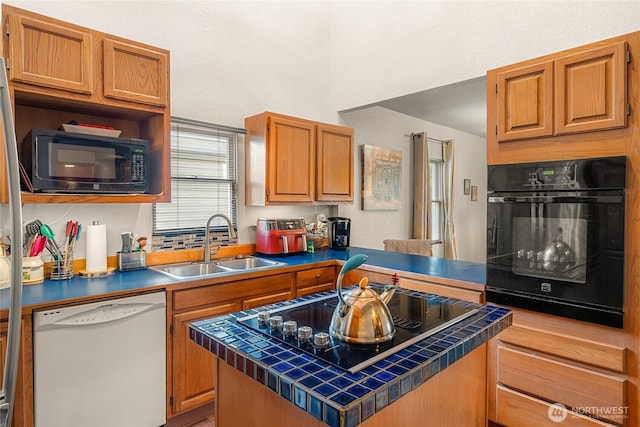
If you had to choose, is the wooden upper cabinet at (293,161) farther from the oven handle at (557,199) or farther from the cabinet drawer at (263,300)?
the oven handle at (557,199)

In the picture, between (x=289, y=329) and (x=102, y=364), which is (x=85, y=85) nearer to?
(x=102, y=364)

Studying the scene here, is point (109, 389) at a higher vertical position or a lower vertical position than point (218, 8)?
lower

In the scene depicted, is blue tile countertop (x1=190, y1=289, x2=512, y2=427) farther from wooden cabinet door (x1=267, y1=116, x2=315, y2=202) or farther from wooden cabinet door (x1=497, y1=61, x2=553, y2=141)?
wooden cabinet door (x1=267, y1=116, x2=315, y2=202)

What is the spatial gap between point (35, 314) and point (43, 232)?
2.27ft

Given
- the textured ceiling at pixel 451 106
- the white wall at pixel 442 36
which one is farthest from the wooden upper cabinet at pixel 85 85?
the textured ceiling at pixel 451 106

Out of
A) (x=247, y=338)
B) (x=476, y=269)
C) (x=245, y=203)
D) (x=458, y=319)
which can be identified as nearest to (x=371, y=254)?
(x=476, y=269)

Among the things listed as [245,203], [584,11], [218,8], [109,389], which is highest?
[218,8]

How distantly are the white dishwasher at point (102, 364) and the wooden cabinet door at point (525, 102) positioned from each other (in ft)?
7.19

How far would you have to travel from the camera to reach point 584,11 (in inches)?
87.9

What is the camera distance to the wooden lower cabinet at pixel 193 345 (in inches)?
86.0

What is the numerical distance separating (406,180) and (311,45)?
2.26 m

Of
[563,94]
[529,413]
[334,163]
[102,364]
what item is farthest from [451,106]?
[102,364]

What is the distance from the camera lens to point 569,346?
189cm

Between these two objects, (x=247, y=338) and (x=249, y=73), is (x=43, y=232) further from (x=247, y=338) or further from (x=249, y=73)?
(x=249, y=73)
